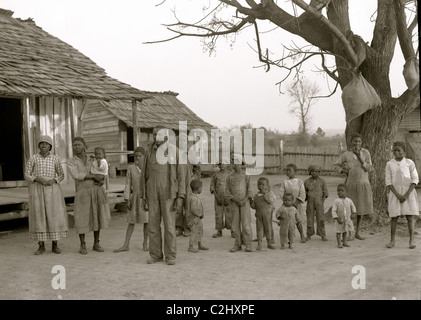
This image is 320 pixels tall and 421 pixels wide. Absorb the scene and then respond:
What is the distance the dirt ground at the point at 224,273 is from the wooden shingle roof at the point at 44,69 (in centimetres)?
326

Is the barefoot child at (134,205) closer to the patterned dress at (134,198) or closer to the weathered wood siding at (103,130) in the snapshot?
the patterned dress at (134,198)

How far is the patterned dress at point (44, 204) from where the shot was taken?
23.2 feet

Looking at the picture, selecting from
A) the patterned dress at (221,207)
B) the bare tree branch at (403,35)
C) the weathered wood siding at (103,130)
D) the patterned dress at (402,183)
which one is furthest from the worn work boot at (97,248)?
the weathered wood siding at (103,130)

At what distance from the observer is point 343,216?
7262 millimetres

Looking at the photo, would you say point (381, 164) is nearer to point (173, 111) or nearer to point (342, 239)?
point (342, 239)

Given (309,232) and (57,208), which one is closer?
(57,208)

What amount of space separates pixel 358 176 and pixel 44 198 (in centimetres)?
503

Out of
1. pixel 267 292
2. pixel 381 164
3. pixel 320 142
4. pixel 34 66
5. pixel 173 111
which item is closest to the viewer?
pixel 267 292

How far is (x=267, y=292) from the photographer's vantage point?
4984 mm

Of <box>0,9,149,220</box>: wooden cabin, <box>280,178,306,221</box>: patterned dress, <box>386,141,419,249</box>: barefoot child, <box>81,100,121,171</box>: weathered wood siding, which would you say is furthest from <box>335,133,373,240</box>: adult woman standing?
<box>81,100,121,171</box>: weathered wood siding

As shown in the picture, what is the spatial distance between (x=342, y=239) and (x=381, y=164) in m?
2.18

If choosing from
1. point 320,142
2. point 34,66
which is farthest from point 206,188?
point 320,142

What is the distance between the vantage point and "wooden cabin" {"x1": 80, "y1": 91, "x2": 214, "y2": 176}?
71.5 ft
